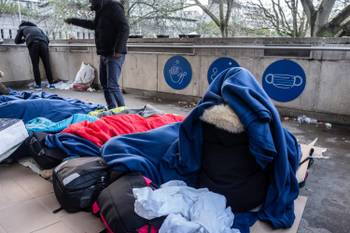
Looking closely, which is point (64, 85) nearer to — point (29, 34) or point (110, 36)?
point (29, 34)

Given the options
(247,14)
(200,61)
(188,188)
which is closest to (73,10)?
(247,14)

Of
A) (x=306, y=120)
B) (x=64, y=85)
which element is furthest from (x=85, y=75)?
(x=306, y=120)

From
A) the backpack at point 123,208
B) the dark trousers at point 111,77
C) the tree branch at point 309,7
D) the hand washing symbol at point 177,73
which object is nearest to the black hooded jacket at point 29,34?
the hand washing symbol at point 177,73

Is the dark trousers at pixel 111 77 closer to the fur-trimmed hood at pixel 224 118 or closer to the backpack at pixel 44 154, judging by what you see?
the backpack at pixel 44 154

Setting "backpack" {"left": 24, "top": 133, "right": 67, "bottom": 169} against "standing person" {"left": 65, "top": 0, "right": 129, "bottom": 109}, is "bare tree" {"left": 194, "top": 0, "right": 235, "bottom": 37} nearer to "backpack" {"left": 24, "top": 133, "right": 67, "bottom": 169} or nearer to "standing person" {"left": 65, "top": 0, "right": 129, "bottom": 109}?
"standing person" {"left": 65, "top": 0, "right": 129, "bottom": 109}

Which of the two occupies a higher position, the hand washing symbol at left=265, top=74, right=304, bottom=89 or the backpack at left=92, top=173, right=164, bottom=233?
the hand washing symbol at left=265, top=74, right=304, bottom=89

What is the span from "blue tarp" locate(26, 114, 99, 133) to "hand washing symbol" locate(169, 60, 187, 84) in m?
2.39

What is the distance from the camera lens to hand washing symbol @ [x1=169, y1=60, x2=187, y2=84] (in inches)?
201

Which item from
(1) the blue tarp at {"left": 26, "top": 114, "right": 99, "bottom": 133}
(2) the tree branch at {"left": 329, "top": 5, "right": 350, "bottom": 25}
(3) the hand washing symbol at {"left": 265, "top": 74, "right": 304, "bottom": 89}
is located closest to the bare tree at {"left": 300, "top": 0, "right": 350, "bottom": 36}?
(2) the tree branch at {"left": 329, "top": 5, "right": 350, "bottom": 25}

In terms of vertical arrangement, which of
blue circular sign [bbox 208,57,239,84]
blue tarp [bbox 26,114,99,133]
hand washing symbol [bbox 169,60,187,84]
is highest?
blue circular sign [bbox 208,57,239,84]

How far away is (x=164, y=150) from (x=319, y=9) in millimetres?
5662

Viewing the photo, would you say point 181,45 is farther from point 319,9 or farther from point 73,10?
point 73,10

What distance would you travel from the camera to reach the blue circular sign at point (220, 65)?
4.53 metres

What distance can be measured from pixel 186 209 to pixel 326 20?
5932mm
